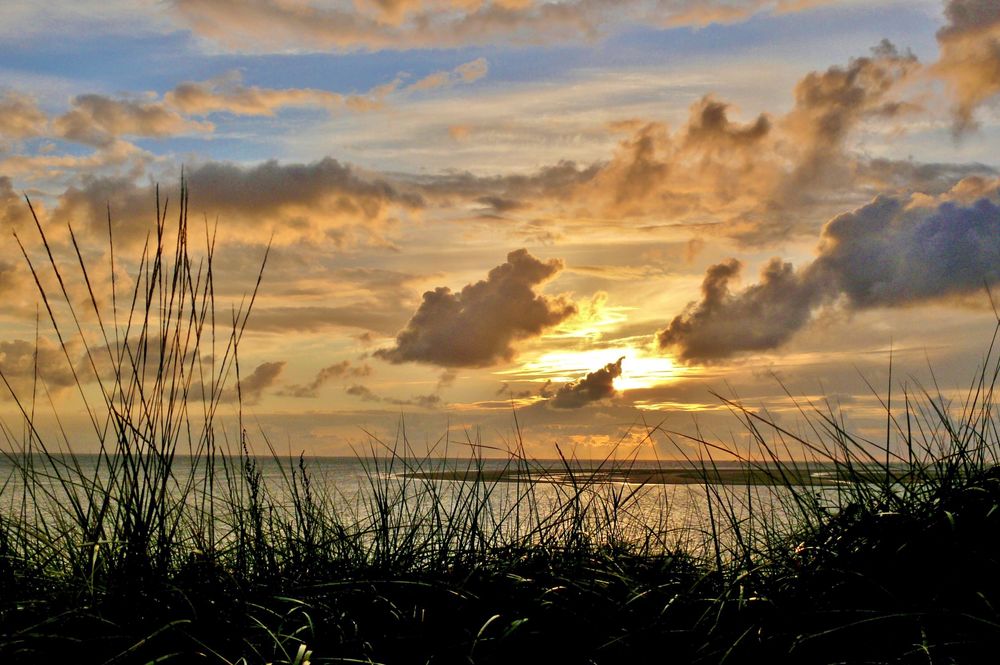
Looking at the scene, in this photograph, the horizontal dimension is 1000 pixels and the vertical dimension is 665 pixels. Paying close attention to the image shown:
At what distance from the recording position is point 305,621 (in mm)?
3262

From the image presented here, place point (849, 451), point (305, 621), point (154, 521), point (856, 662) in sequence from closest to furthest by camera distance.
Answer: point (856, 662) < point (305, 621) < point (154, 521) < point (849, 451)

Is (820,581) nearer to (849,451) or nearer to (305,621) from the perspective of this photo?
(849,451)

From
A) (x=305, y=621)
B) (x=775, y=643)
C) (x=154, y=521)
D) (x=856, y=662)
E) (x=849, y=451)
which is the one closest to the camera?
(x=856, y=662)

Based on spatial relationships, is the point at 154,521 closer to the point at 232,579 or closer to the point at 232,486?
the point at 232,579

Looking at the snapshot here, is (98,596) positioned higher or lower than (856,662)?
higher

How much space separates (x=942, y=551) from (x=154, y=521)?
3187 mm

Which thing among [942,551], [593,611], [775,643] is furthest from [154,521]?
[942,551]

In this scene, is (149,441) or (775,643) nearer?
(775,643)

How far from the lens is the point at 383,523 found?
3.79m

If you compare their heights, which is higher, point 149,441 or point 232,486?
point 149,441

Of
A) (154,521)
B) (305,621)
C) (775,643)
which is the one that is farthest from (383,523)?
(775,643)

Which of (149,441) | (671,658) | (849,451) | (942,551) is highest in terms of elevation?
(149,441)

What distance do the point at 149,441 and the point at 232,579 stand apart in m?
0.76

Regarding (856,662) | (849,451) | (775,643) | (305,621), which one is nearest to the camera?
(856,662)
